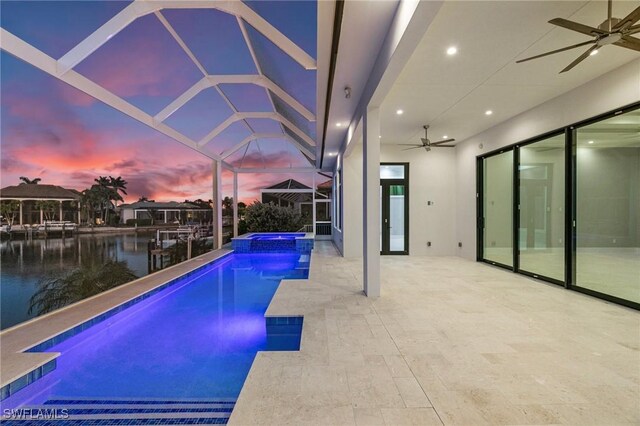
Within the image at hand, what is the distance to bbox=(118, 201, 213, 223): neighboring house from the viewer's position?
6.33 m

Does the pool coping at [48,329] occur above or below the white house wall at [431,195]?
below

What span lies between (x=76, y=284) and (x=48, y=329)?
1.32 m

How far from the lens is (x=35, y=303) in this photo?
12.1 feet

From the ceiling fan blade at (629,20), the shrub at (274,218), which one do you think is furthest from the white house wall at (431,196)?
the ceiling fan blade at (629,20)

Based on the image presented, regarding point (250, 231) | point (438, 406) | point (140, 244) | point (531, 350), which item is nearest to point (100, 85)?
point (140, 244)

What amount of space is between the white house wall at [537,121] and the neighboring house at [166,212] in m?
7.91

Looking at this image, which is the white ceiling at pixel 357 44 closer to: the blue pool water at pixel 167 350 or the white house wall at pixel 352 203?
the white house wall at pixel 352 203

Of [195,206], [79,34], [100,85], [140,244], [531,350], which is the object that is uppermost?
[79,34]

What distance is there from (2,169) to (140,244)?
10.9 feet

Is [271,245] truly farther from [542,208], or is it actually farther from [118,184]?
[542,208]

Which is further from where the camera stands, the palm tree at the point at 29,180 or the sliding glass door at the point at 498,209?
the sliding glass door at the point at 498,209

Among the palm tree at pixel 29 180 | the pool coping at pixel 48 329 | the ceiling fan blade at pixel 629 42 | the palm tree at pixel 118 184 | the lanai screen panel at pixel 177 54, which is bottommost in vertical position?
the pool coping at pixel 48 329

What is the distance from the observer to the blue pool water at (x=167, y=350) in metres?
2.55

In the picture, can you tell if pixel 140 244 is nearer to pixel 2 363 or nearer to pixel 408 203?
pixel 2 363
